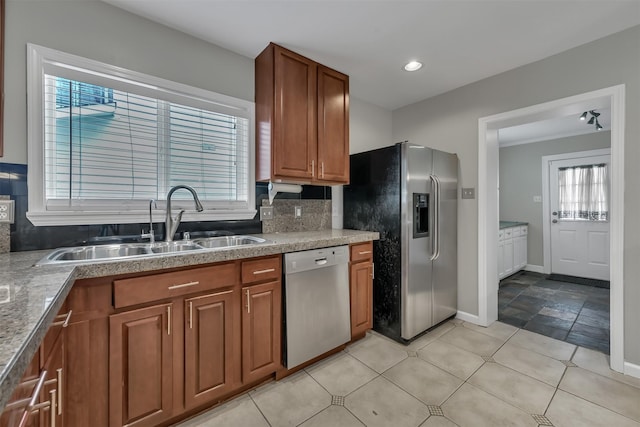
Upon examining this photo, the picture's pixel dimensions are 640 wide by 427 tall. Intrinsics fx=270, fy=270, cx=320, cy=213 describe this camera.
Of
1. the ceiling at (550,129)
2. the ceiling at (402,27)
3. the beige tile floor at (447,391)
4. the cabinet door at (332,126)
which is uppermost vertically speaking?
the ceiling at (402,27)

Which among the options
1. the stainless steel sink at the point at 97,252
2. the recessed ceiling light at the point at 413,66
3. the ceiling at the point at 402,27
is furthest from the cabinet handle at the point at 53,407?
the recessed ceiling light at the point at 413,66

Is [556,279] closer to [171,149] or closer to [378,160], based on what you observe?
[378,160]

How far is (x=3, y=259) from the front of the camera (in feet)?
4.29

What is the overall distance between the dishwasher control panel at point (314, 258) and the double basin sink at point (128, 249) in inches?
13.8

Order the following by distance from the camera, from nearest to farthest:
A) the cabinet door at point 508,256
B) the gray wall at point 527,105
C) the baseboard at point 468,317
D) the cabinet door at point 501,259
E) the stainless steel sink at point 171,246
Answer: the stainless steel sink at point 171,246
the gray wall at point 527,105
the baseboard at point 468,317
the cabinet door at point 501,259
the cabinet door at point 508,256

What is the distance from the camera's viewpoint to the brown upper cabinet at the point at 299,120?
7.02ft

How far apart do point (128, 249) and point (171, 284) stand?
59cm

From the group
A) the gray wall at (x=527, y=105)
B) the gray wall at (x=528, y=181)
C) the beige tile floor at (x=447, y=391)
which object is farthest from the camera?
the gray wall at (x=528, y=181)

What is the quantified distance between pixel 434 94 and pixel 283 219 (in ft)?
7.24

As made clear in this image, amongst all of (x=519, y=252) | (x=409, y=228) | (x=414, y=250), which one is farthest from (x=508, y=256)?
(x=409, y=228)

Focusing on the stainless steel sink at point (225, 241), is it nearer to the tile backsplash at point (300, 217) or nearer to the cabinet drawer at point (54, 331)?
the tile backsplash at point (300, 217)

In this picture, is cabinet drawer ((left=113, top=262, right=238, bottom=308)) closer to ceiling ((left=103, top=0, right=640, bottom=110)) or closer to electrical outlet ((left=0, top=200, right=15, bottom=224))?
electrical outlet ((left=0, top=200, right=15, bottom=224))

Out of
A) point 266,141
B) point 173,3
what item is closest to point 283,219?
point 266,141

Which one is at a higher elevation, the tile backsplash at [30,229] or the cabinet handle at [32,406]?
the tile backsplash at [30,229]
